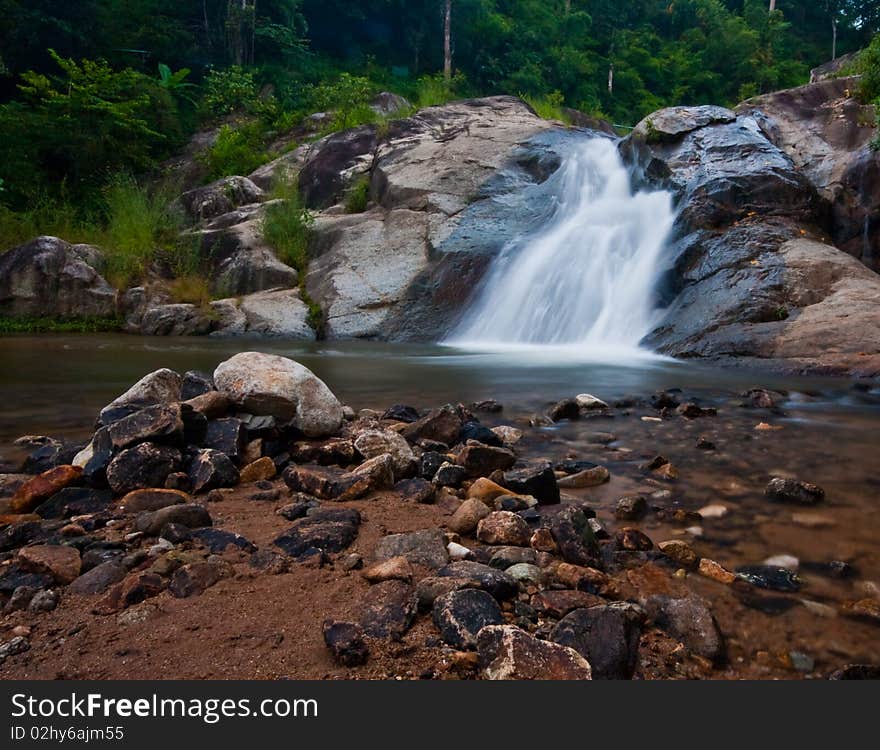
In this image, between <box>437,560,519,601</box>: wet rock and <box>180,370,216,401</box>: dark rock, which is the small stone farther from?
<box>180,370,216,401</box>: dark rock

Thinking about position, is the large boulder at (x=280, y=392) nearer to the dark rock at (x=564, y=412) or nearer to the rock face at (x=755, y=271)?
the dark rock at (x=564, y=412)

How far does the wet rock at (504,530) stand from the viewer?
2.04 m

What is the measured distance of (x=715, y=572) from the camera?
6.21ft

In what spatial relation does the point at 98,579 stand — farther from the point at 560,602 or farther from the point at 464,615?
the point at 560,602

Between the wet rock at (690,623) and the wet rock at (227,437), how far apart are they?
1.97 metres

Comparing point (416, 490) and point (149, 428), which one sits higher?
point (149, 428)

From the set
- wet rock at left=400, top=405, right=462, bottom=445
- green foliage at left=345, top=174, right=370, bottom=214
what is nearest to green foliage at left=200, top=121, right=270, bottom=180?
green foliage at left=345, top=174, right=370, bottom=214

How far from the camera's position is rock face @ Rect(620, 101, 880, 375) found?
6.83 metres

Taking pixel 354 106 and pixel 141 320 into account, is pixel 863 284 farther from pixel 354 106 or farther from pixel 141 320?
pixel 354 106

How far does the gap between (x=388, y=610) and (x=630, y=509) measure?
1203 millimetres

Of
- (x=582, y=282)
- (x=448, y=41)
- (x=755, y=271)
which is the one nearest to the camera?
(x=755, y=271)

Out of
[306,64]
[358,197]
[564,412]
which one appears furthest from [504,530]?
[306,64]

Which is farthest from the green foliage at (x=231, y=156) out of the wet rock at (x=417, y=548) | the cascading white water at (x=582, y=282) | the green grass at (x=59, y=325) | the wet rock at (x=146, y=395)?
the wet rock at (x=417, y=548)

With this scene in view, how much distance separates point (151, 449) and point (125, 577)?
3.13 feet
